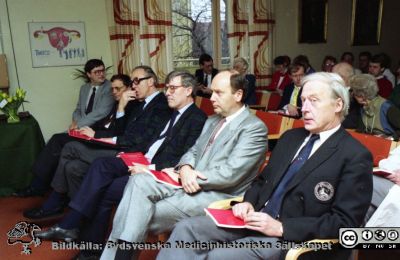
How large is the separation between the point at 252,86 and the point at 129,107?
217 cm

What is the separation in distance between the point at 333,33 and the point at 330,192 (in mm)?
5765

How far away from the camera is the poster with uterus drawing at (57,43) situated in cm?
447

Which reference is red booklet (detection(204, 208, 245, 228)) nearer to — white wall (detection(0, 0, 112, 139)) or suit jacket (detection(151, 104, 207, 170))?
suit jacket (detection(151, 104, 207, 170))

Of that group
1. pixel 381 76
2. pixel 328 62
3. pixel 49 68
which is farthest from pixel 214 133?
pixel 328 62

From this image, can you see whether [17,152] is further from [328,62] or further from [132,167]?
[328,62]

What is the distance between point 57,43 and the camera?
4.59 metres

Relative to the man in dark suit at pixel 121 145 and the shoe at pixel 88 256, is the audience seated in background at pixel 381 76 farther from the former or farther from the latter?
the shoe at pixel 88 256

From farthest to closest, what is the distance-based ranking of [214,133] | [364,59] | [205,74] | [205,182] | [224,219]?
[364,59], [205,74], [214,133], [205,182], [224,219]

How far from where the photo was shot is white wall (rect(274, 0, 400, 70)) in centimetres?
614

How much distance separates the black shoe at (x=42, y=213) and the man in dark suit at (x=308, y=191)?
174 centimetres

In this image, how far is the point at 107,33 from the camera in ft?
15.9

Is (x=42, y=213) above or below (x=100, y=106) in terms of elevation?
below

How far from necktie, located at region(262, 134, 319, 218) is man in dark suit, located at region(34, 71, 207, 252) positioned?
101 cm

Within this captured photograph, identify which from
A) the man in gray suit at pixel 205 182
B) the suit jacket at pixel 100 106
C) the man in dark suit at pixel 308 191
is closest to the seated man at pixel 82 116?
the suit jacket at pixel 100 106
